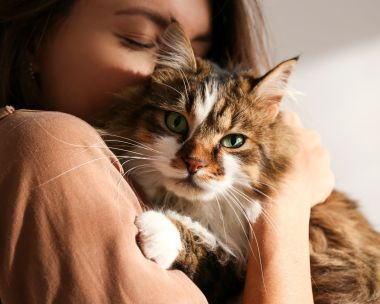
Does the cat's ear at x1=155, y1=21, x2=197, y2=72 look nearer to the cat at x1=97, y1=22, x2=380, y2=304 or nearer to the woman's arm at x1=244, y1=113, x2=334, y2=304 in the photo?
the cat at x1=97, y1=22, x2=380, y2=304

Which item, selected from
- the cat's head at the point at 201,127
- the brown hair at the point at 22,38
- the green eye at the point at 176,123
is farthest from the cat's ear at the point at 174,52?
the brown hair at the point at 22,38

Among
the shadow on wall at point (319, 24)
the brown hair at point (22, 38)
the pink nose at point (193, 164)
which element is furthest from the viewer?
the shadow on wall at point (319, 24)

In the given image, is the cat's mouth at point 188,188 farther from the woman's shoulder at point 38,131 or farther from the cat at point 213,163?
the woman's shoulder at point 38,131

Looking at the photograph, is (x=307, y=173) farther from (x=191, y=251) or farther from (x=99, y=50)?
(x=99, y=50)

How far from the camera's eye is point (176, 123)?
1107mm

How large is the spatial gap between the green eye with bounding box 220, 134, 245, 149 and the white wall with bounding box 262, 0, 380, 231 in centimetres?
115

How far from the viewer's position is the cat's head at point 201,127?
1036mm

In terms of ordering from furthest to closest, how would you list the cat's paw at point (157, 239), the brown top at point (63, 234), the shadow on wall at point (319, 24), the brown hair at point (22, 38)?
the shadow on wall at point (319, 24)
the brown hair at point (22, 38)
the cat's paw at point (157, 239)
the brown top at point (63, 234)

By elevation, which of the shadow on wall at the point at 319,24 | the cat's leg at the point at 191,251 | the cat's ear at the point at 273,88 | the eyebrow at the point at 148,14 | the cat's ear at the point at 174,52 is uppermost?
the shadow on wall at the point at 319,24

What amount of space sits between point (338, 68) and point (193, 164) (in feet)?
5.00

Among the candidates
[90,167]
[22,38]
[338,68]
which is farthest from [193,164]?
[338,68]

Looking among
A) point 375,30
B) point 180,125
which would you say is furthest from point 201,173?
point 375,30

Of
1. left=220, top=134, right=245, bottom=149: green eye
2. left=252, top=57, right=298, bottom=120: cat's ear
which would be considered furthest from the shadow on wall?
left=220, top=134, right=245, bottom=149: green eye

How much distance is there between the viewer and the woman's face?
1.18 m
